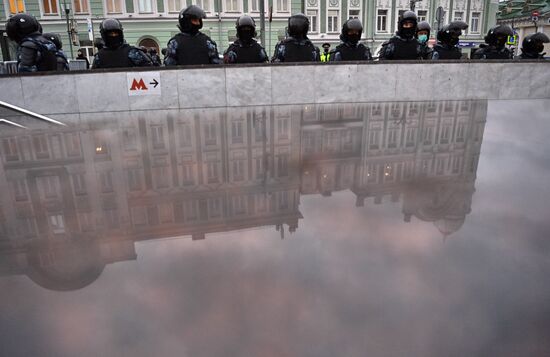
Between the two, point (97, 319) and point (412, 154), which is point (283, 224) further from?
point (412, 154)

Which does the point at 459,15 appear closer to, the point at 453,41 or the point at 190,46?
the point at 453,41

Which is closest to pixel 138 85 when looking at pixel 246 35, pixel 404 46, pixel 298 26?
pixel 246 35

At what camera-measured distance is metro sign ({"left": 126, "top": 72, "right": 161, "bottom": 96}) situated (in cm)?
880

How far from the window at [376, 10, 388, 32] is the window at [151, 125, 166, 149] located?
115 feet

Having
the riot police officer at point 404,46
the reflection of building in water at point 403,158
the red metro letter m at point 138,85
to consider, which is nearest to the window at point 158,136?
the reflection of building in water at point 403,158

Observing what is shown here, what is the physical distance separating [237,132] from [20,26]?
5.75 metres

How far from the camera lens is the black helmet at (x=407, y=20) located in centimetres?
1038

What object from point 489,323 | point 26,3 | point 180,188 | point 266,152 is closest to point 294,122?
point 266,152

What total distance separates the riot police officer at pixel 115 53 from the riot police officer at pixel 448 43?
7.55 m

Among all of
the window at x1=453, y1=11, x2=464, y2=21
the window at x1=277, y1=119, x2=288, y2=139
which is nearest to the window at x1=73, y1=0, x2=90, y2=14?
the window at x1=277, y1=119, x2=288, y2=139

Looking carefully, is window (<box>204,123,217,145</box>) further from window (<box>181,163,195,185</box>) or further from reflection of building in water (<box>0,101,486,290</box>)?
window (<box>181,163,195,185</box>)

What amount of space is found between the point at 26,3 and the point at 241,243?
36022 millimetres

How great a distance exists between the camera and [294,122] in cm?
693

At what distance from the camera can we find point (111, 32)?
923cm
